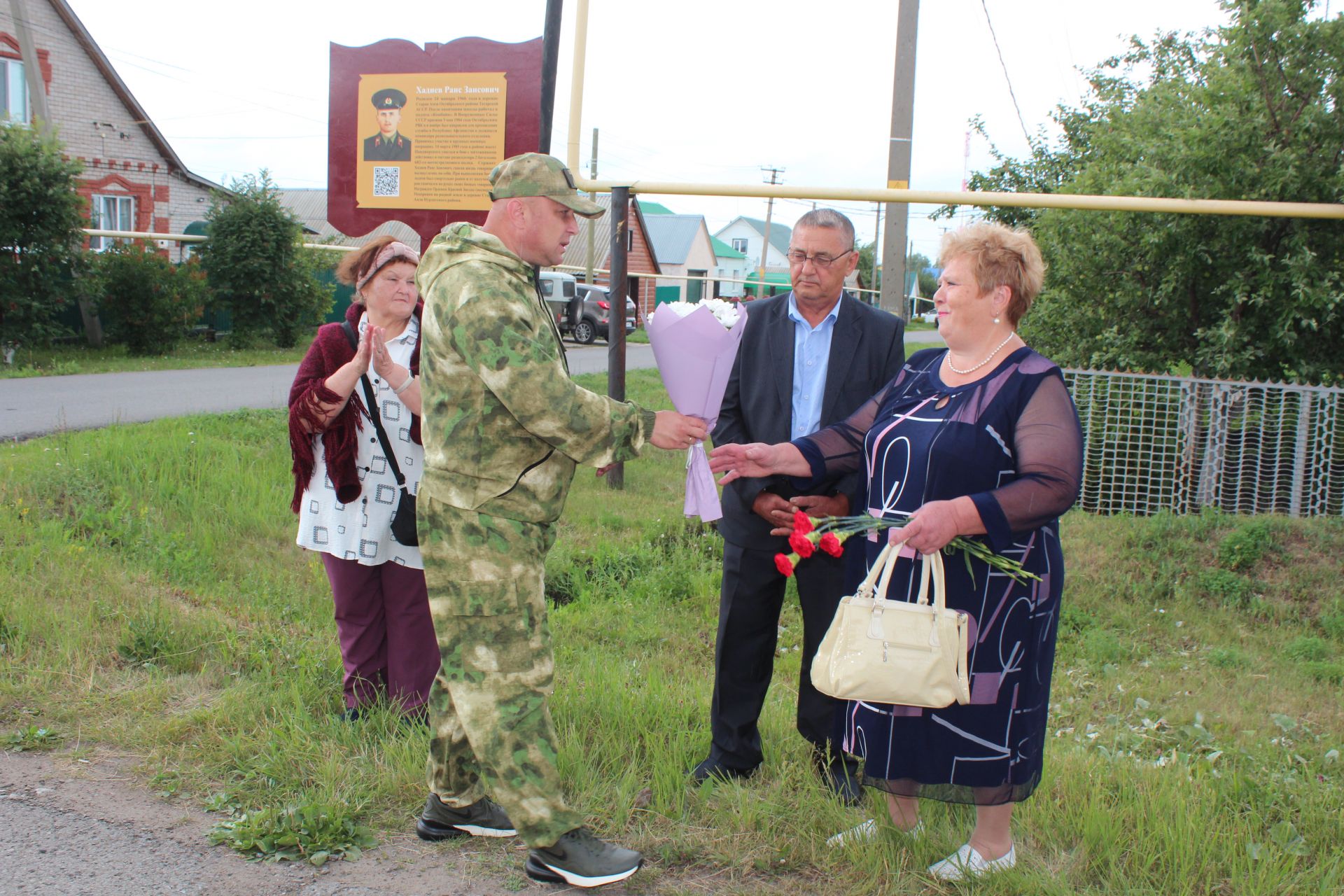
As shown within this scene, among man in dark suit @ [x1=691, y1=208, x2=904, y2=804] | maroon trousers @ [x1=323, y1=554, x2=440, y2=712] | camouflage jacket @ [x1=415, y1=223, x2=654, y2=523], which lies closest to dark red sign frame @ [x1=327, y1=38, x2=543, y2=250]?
maroon trousers @ [x1=323, y1=554, x2=440, y2=712]

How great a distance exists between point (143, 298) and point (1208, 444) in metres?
16.4

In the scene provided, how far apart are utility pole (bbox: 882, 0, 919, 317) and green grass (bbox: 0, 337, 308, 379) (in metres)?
11.0

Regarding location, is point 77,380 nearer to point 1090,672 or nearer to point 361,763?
point 361,763

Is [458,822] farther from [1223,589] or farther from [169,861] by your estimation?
[1223,589]

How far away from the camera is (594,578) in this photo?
20.6 feet

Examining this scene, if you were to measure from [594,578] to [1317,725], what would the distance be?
3.80m

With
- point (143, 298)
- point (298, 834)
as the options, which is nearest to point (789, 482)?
point (298, 834)

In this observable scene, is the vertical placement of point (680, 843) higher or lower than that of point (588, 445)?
lower

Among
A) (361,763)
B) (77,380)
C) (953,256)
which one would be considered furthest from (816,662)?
(77,380)

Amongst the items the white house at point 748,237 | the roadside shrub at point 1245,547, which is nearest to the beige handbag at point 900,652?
the roadside shrub at point 1245,547

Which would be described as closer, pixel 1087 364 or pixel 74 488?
pixel 74 488

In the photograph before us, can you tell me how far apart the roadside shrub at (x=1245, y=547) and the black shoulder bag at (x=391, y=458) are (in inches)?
210

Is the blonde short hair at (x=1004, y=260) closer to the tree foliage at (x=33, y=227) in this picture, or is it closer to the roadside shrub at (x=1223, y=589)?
the roadside shrub at (x=1223, y=589)

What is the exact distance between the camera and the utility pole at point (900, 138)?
947 cm
